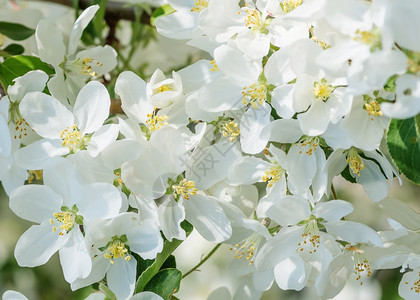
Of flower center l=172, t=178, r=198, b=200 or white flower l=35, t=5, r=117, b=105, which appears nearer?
flower center l=172, t=178, r=198, b=200

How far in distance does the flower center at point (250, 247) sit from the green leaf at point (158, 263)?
0.11 meters

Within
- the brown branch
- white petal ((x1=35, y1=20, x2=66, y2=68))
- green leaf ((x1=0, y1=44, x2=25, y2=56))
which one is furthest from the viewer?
the brown branch

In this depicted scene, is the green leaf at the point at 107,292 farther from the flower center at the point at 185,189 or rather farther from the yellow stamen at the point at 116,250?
the flower center at the point at 185,189

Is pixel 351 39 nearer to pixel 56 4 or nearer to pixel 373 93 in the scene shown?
pixel 373 93

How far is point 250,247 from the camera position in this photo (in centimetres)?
115

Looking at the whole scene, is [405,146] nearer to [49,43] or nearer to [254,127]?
[254,127]

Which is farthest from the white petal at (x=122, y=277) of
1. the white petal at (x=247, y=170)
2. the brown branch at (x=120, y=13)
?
the brown branch at (x=120, y=13)

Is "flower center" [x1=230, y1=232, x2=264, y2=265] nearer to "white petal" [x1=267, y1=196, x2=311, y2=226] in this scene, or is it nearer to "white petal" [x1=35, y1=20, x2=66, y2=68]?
"white petal" [x1=267, y1=196, x2=311, y2=226]

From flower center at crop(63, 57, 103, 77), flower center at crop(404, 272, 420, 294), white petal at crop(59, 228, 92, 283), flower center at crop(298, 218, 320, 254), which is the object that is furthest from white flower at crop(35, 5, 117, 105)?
flower center at crop(404, 272, 420, 294)

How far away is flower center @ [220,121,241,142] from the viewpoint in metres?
1.02

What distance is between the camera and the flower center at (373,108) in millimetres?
934

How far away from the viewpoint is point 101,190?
3.18 feet

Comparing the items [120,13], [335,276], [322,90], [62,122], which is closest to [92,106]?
[62,122]

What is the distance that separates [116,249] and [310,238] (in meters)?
0.31
